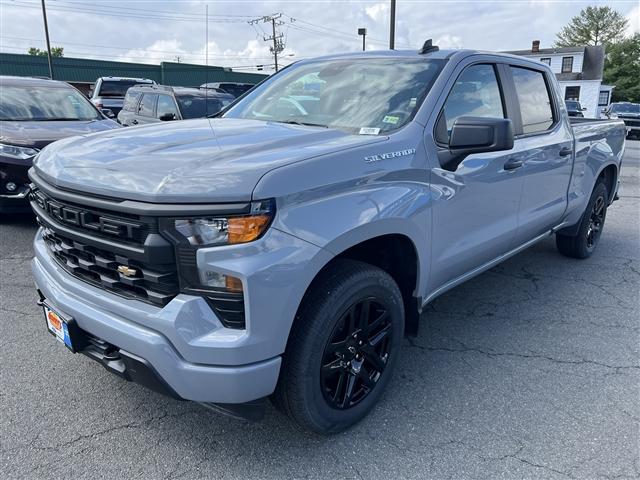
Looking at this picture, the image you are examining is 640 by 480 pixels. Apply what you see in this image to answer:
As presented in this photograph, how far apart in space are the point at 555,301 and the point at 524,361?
4.04 ft

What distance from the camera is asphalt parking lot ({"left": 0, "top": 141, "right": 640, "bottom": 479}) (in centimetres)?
234

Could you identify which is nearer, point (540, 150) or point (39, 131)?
point (540, 150)

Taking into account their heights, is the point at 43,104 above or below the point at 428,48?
below

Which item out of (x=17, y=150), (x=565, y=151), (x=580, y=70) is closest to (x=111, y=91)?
(x=17, y=150)

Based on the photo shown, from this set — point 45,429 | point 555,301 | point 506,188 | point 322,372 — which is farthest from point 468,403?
point 45,429

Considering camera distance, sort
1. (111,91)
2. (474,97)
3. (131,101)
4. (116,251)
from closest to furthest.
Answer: (116,251) < (474,97) < (131,101) < (111,91)

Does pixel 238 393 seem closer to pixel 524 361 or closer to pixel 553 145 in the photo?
pixel 524 361

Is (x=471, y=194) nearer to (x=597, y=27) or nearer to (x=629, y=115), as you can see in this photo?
(x=629, y=115)

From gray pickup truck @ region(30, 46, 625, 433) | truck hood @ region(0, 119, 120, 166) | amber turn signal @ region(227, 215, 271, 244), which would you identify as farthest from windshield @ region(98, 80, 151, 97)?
amber turn signal @ region(227, 215, 271, 244)

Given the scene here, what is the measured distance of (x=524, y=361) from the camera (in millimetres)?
3328

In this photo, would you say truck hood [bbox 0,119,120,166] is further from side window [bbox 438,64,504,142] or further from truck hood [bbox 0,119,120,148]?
side window [bbox 438,64,504,142]

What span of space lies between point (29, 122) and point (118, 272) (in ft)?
16.7

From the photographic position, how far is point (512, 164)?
11.2 feet

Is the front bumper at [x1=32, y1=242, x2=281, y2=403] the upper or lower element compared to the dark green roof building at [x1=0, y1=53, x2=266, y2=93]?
lower
